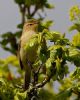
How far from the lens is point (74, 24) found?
568cm

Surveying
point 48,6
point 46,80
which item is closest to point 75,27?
point 46,80

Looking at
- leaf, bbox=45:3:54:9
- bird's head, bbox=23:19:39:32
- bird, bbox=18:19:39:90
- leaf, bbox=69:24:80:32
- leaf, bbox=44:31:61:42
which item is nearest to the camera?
leaf, bbox=44:31:61:42

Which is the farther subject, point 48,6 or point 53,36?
point 48,6

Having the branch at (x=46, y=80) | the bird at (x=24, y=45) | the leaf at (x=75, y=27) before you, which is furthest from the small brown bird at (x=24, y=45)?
the branch at (x=46, y=80)

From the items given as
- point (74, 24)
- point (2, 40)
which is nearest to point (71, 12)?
point (74, 24)

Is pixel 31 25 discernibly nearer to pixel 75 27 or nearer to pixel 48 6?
pixel 75 27

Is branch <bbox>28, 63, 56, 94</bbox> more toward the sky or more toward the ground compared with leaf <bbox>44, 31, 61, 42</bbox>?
more toward the ground

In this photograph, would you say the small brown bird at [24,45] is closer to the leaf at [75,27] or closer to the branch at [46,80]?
the leaf at [75,27]

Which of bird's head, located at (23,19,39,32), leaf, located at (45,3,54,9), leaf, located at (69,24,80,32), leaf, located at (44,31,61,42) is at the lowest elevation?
leaf, located at (45,3,54,9)

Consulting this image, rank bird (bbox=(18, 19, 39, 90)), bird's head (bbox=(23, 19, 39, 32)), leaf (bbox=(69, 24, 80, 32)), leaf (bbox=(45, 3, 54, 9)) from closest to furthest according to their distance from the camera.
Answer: leaf (bbox=(69, 24, 80, 32)), bird (bbox=(18, 19, 39, 90)), bird's head (bbox=(23, 19, 39, 32)), leaf (bbox=(45, 3, 54, 9))

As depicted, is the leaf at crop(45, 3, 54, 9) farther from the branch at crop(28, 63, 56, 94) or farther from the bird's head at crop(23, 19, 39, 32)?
the branch at crop(28, 63, 56, 94)

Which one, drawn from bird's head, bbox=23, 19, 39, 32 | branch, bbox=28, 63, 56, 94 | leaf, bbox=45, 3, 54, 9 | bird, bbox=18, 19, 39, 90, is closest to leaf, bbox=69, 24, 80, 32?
bird, bbox=18, 19, 39, 90

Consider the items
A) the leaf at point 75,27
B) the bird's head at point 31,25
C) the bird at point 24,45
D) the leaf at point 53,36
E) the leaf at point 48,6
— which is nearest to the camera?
the leaf at point 53,36

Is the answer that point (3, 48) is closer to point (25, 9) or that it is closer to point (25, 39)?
point (25, 9)
